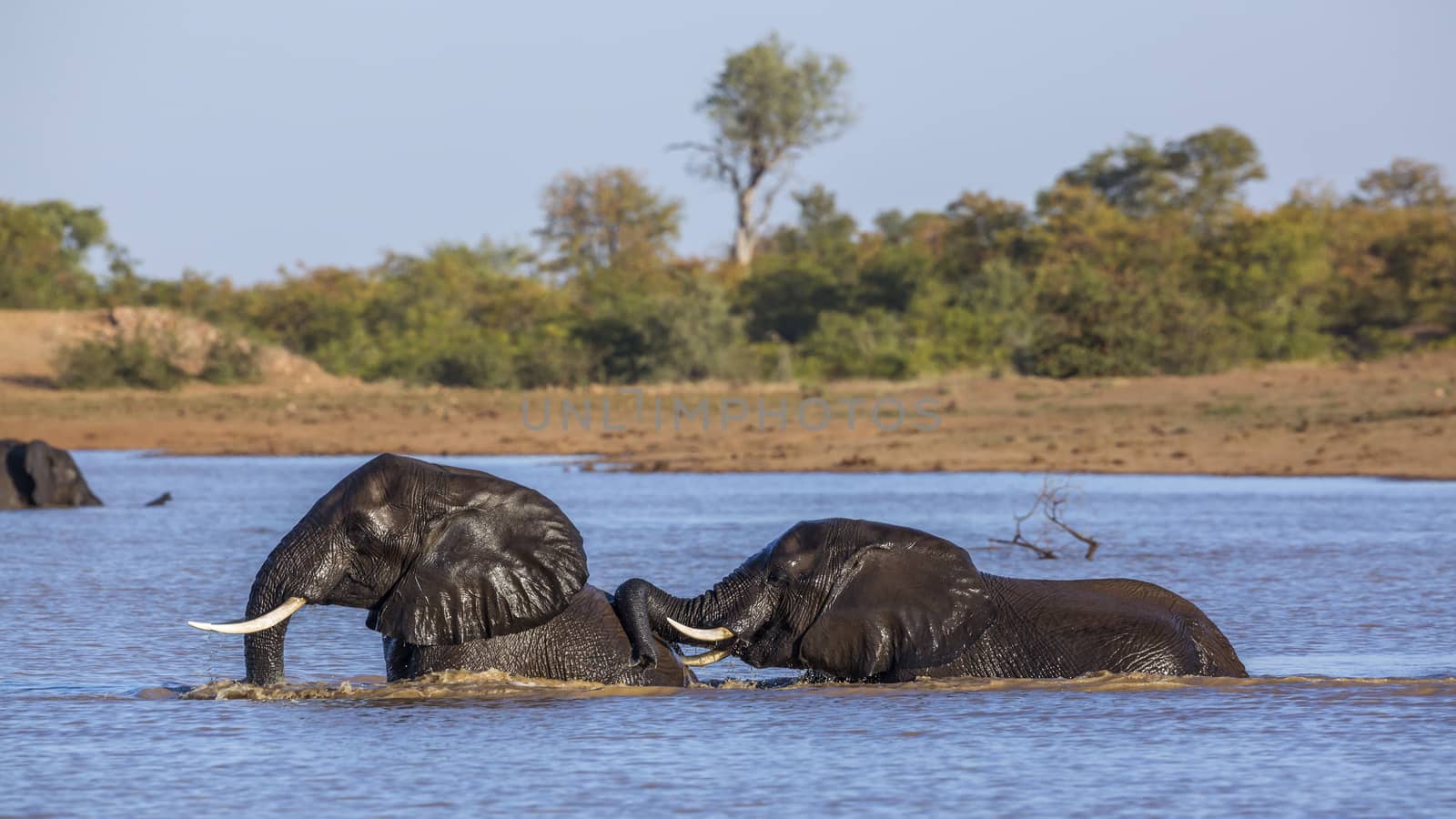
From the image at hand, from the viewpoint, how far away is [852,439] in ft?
84.6

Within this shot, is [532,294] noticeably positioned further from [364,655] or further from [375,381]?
[364,655]

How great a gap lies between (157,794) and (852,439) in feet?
66.3

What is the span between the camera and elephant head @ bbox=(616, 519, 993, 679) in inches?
267

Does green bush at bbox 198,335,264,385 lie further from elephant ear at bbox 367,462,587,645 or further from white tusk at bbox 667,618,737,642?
white tusk at bbox 667,618,737,642

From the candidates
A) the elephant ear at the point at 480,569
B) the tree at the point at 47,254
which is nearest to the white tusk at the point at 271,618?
the elephant ear at the point at 480,569

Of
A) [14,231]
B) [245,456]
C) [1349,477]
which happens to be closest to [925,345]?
[245,456]

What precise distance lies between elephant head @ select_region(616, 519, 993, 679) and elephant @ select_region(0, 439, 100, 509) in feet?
42.5

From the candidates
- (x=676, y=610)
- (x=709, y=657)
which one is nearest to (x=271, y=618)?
(x=676, y=610)

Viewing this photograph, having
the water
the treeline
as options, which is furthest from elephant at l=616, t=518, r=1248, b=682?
the treeline

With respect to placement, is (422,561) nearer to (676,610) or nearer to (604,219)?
(676,610)

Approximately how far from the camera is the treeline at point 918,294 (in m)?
36.5

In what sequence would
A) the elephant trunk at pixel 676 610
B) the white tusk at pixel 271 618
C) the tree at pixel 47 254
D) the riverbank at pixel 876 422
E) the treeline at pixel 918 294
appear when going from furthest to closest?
1. the tree at pixel 47 254
2. the treeline at pixel 918 294
3. the riverbank at pixel 876 422
4. the elephant trunk at pixel 676 610
5. the white tusk at pixel 271 618

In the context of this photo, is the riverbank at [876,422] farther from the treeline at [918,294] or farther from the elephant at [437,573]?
the elephant at [437,573]

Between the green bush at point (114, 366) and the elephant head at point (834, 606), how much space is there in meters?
31.9
